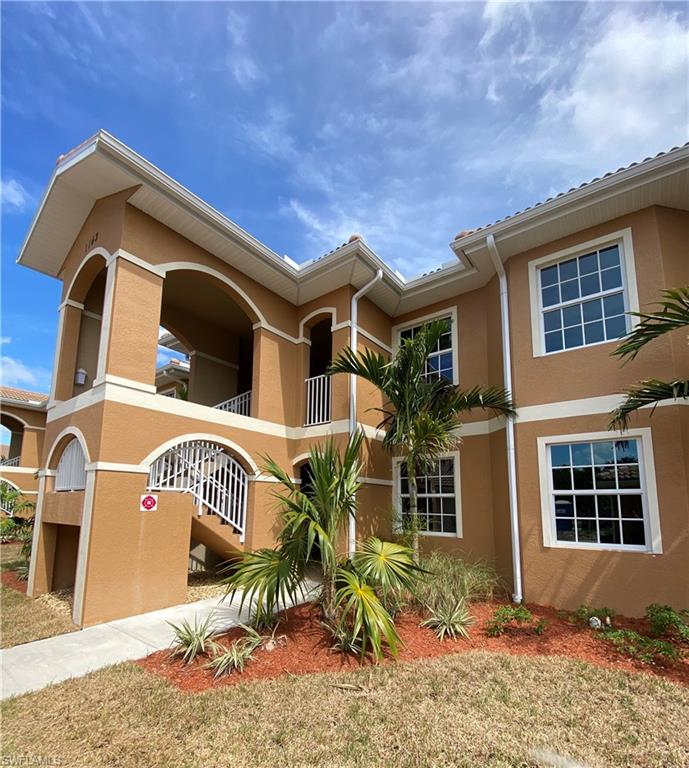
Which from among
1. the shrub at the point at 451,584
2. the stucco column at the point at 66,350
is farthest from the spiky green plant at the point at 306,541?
the stucco column at the point at 66,350

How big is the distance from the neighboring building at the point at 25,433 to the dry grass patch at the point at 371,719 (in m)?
17.6

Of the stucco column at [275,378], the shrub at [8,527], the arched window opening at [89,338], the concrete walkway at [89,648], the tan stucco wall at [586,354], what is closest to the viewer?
the concrete walkway at [89,648]

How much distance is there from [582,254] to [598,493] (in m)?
4.11

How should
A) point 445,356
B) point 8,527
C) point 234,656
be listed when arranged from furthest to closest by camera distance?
1. point 8,527
2. point 445,356
3. point 234,656

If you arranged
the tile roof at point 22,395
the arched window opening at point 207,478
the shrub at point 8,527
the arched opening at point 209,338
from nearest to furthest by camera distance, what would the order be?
1. the arched window opening at point 207,478
2. the arched opening at point 209,338
3. the shrub at point 8,527
4. the tile roof at point 22,395

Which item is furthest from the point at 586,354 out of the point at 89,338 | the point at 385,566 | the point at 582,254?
the point at 89,338

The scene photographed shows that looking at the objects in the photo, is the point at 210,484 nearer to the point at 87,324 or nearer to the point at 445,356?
the point at 87,324

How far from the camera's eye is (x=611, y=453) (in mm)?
6773

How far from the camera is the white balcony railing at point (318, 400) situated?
9.93 meters

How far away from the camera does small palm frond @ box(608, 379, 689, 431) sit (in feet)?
18.3

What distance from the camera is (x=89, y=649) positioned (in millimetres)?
5465

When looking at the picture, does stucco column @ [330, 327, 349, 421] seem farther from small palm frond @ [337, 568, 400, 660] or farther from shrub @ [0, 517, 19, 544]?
shrub @ [0, 517, 19, 544]

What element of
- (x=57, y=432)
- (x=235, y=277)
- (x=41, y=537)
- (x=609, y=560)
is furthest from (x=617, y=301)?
(x=41, y=537)

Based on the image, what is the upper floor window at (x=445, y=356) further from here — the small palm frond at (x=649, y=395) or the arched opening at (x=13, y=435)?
the arched opening at (x=13, y=435)
